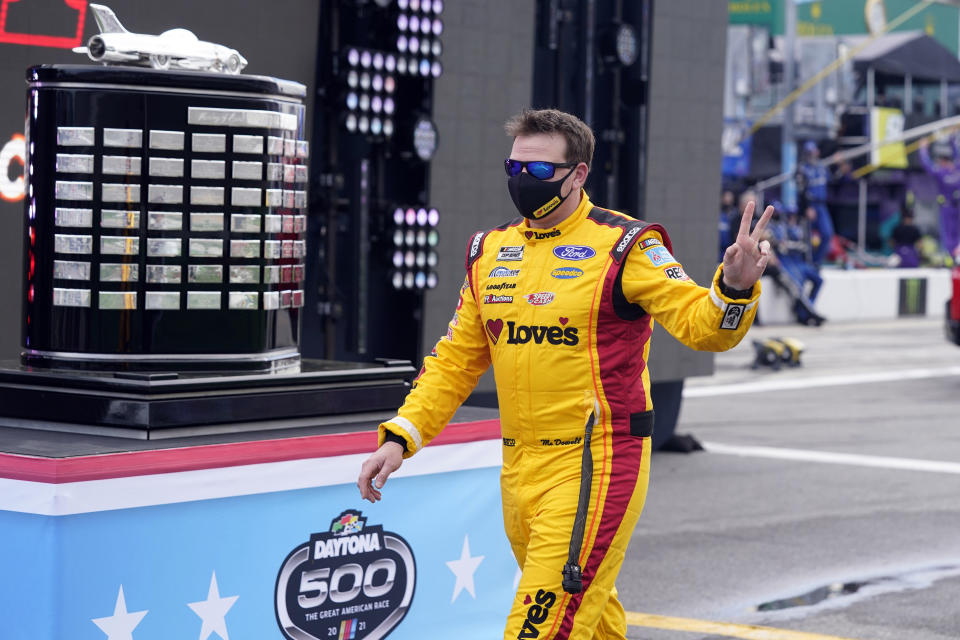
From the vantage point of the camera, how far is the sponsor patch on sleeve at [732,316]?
4047 mm

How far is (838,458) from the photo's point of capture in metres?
12.1

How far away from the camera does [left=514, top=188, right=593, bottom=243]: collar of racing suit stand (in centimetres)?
459

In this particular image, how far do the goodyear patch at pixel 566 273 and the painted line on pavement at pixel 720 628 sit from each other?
Result: 114 inches

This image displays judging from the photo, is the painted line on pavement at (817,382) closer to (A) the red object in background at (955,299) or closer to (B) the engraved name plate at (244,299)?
(A) the red object in background at (955,299)

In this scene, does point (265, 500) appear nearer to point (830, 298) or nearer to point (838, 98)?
point (830, 298)

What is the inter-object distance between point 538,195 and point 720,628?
10.4ft

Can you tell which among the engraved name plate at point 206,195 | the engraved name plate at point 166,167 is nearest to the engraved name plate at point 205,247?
the engraved name plate at point 206,195

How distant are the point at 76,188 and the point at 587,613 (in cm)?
232

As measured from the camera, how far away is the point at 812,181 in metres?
31.0

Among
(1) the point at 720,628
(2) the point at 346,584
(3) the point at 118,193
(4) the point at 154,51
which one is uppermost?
(4) the point at 154,51

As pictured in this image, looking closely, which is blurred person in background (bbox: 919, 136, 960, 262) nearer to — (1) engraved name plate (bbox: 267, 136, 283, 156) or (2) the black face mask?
(1) engraved name plate (bbox: 267, 136, 283, 156)

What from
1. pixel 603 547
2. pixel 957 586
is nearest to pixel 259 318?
pixel 603 547

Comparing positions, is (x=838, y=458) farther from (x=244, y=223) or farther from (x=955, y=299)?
(x=244, y=223)

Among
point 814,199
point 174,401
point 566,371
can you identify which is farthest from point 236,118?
point 814,199
